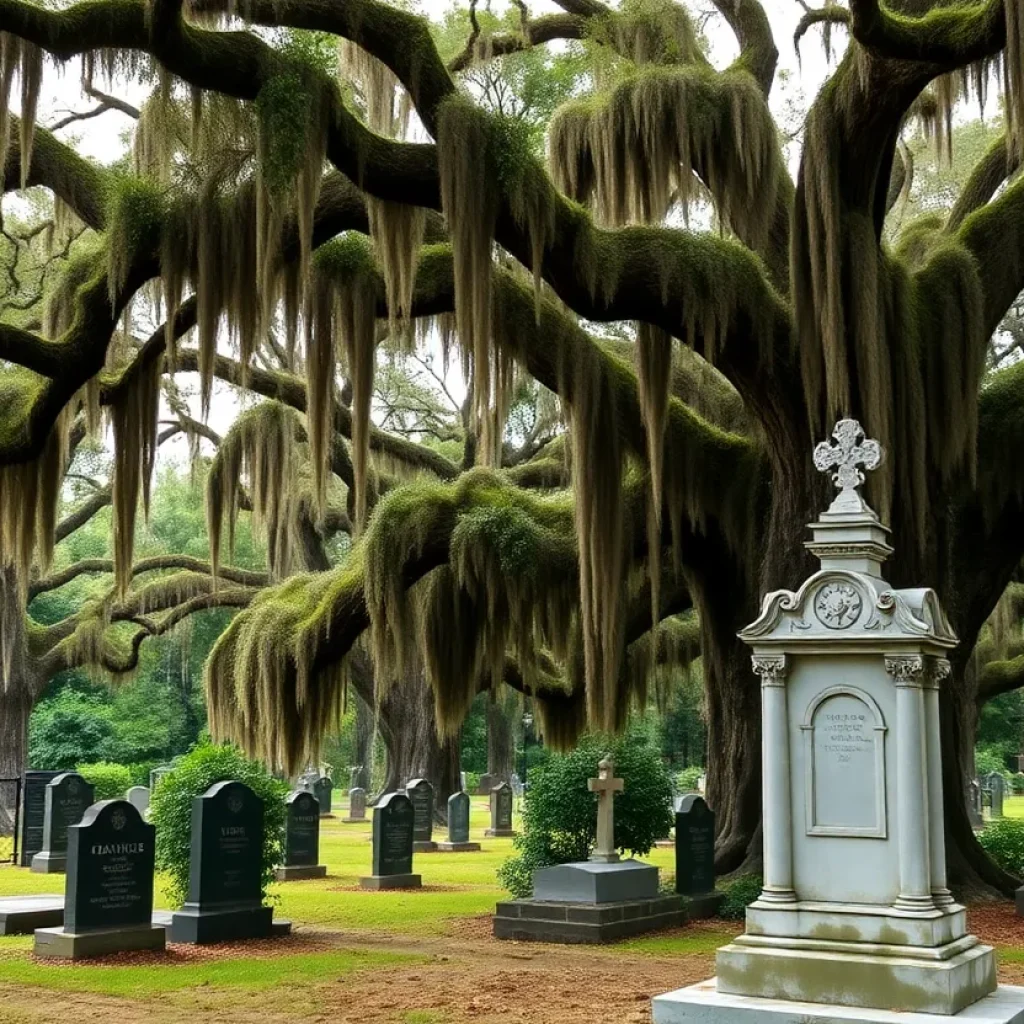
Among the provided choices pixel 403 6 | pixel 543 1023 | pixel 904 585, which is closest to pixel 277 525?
pixel 403 6

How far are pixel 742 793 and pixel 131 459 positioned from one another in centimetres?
771

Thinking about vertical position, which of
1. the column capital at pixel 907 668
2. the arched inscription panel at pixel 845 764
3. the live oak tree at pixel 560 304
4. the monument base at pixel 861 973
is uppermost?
the live oak tree at pixel 560 304

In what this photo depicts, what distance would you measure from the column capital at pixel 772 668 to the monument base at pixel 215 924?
6227 millimetres

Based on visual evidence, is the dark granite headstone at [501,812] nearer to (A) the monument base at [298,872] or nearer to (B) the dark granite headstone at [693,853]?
(A) the monument base at [298,872]

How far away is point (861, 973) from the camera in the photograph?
781cm

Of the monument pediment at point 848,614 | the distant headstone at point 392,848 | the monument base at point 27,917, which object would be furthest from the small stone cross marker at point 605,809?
the monument pediment at point 848,614

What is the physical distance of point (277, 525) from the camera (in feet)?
73.6

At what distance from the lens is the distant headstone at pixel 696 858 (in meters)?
14.5

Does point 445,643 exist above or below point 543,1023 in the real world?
above

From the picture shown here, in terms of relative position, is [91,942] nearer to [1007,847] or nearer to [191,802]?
[191,802]

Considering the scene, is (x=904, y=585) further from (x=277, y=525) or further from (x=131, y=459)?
(x=277, y=525)

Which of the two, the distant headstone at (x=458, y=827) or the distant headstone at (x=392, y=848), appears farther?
the distant headstone at (x=458, y=827)

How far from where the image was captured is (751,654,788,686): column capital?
8.51 metres

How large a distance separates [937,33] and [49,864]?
51.3 ft
